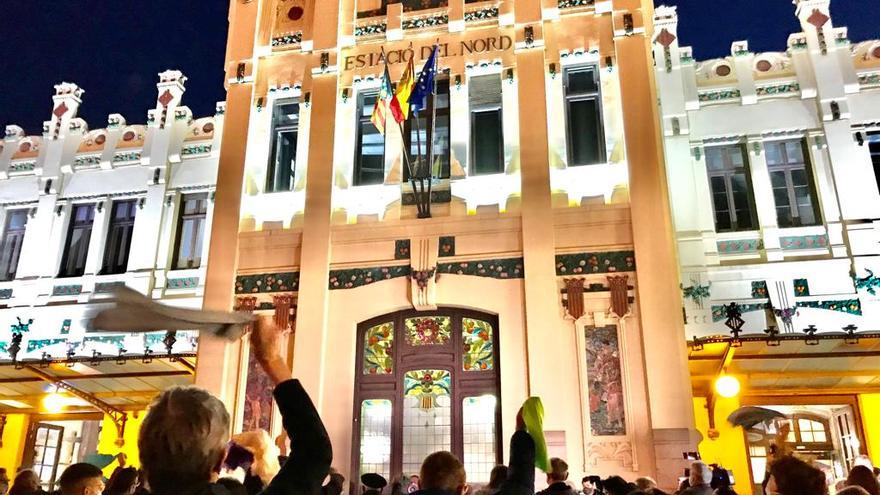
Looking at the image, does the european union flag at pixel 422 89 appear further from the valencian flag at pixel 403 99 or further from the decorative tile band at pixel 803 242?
the decorative tile band at pixel 803 242

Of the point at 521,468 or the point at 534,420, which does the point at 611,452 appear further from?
the point at 521,468

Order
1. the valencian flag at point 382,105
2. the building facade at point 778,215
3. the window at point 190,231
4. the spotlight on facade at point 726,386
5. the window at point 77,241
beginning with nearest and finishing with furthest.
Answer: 1. the valencian flag at point 382,105
2. the spotlight on facade at point 726,386
3. the building facade at point 778,215
4. the window at point 190,231
5. the window at point 77,241

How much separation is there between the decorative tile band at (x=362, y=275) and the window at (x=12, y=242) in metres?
10.2

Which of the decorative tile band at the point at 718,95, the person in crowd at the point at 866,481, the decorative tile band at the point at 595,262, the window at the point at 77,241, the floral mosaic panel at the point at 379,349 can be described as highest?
the decorative tile band at the point at 718,95

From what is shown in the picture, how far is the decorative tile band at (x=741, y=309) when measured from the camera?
14.6 m

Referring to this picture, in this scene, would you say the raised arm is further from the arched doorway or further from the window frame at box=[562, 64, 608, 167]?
the window frame at box=[562, 64, 608, 167]

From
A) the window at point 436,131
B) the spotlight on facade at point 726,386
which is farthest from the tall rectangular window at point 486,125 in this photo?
the spotlight on facade at point 726,386

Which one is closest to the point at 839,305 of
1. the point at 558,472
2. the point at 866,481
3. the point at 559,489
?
the point at 866,481

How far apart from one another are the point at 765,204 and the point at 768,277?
169 centimetres

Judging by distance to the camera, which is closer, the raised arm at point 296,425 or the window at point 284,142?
the raised arm at point 296,425

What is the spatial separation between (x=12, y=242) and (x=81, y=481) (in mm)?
17900

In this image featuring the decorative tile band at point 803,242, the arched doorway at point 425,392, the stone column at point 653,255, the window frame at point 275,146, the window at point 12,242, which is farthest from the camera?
the window at point 12,242

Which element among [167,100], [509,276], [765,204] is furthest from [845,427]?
[167,100]

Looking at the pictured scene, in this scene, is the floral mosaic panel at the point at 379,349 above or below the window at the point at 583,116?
below
